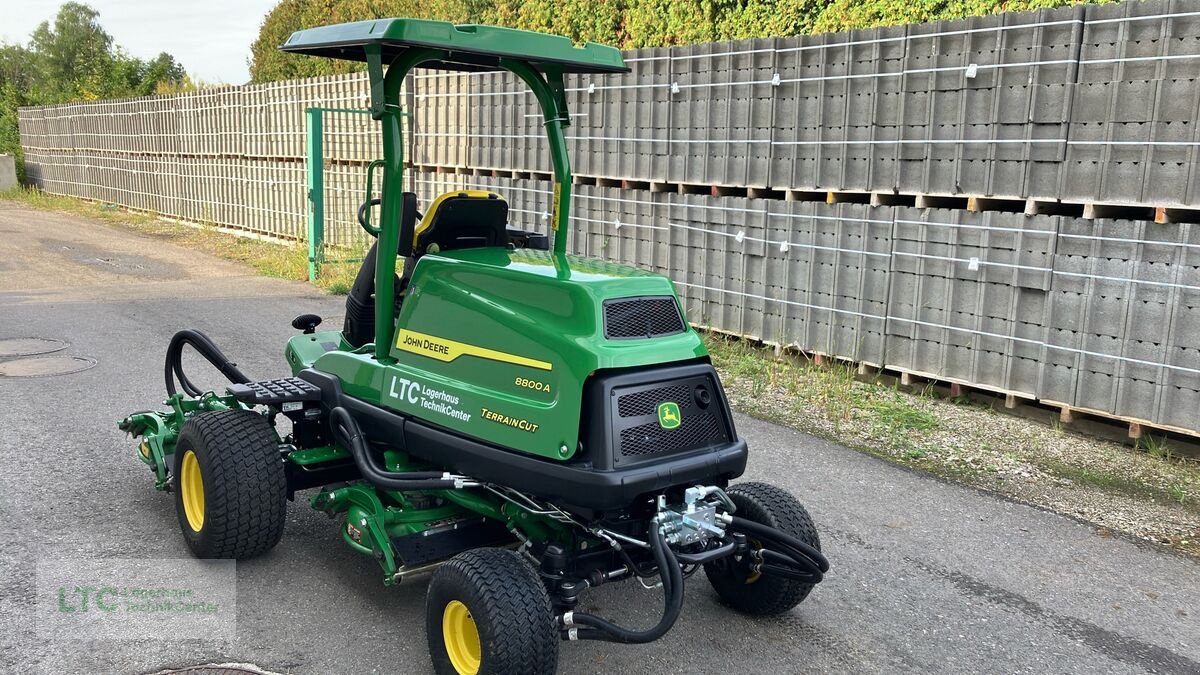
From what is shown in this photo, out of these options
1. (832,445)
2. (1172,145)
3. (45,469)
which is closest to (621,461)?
(832,445)

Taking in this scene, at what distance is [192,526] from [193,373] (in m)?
3.50

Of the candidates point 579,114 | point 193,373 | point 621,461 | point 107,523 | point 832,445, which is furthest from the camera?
point 579,114

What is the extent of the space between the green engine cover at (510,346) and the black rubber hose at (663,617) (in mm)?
451

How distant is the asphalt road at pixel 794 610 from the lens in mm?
3750

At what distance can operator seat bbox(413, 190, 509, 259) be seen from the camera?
4.43 meters

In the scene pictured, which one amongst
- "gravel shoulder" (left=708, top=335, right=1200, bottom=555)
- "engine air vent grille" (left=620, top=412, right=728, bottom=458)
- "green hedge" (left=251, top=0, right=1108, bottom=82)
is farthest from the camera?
"green hedge" (left=251, top=0, right=1108, bottom=82)

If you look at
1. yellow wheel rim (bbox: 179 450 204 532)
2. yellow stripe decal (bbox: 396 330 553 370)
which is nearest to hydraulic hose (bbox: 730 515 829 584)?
yellow stripe decal (bbox: 396 330 553 370)

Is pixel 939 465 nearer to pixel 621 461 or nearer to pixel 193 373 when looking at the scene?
pixel 621 461

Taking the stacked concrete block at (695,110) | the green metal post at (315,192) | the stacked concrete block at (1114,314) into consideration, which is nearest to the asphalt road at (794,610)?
the stacked concrete block at (1114,314)

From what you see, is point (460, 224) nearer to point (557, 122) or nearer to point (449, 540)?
point (557, 122)

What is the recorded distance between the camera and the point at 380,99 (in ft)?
13.2

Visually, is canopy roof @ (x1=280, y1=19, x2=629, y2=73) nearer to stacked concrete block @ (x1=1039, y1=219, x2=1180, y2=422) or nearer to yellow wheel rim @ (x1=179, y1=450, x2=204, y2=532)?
yellow wheel rim @ (x1=179, y1=450, x2=204, y2=532)

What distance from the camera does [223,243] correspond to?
16.3m

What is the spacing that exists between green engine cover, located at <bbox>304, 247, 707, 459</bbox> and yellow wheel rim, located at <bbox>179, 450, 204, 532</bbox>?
0.91 m
